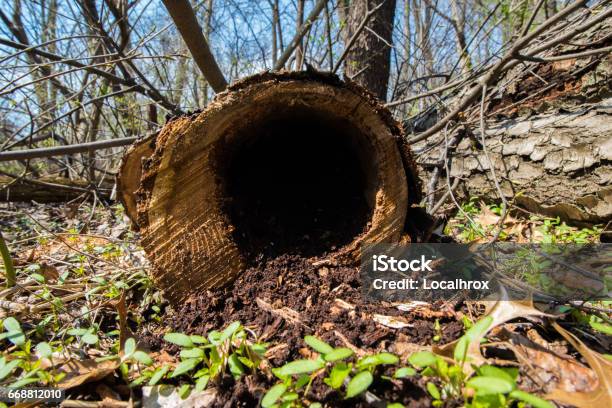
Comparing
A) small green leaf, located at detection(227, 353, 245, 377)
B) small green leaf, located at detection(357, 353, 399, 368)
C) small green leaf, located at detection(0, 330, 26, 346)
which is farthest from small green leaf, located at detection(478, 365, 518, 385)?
small green leaf, located at detection(0, 330, 26, 346)

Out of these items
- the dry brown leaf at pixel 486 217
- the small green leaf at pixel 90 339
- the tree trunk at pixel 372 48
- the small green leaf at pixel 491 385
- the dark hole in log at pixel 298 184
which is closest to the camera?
the small green leaf at pixel 491 385

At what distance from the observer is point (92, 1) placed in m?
3.52

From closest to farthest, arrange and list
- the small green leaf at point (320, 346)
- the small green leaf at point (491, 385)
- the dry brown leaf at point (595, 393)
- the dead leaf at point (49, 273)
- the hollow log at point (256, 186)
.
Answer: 1. the small green leaf at point (491, 385)
2. the dry brown leaf at point (595, 393)
3. the small green leaf at point (320, 346)
4. the hollow log at point (256, 186)
5. the dead leaf at point (49, 273)

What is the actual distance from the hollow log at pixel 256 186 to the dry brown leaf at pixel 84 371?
0.40 metres

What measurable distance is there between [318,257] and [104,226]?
109 inches

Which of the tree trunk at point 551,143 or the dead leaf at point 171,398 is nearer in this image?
the dead leaf at point 171,398

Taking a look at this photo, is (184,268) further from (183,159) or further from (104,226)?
(104,226)

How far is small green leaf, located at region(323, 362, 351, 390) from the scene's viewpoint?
98 centimetres

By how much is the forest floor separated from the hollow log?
0.53 ft

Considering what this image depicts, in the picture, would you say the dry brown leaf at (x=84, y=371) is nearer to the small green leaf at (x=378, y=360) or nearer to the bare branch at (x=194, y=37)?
the small green leaf at (x=378, y=360)

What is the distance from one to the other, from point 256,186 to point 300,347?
3.37ft

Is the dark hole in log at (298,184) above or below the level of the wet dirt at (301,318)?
above

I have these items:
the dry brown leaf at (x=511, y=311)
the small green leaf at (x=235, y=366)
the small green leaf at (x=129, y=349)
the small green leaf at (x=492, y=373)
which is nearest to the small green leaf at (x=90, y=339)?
the small green leaf at (x=129, y=349)

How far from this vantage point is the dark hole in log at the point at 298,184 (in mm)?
1813
